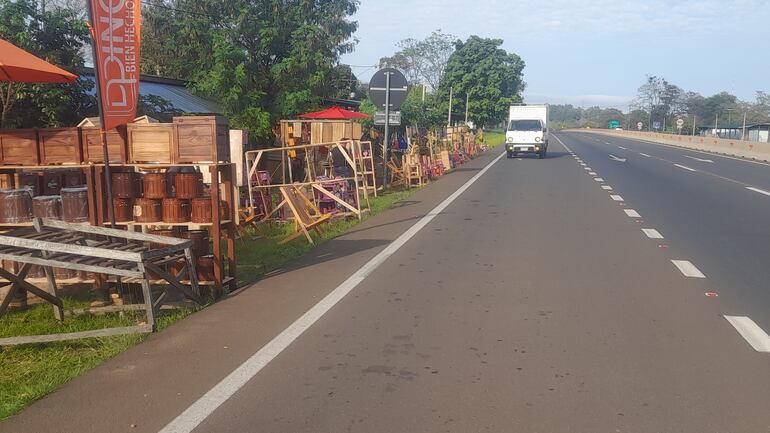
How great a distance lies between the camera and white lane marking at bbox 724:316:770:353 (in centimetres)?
→ 536

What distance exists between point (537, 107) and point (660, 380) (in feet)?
117

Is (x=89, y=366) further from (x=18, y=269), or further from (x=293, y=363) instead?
(x=18, y=269)

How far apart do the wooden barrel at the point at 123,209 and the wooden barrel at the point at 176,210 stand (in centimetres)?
42

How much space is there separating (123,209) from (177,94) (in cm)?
1596

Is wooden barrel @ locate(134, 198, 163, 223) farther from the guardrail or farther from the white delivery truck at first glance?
the guardrail

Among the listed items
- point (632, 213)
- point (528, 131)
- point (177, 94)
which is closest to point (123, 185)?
point (632, 213)

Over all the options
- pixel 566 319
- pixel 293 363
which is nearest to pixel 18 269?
pixel 293 363

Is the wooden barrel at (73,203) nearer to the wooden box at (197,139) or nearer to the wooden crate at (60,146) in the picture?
the wooden crate at (60,146)

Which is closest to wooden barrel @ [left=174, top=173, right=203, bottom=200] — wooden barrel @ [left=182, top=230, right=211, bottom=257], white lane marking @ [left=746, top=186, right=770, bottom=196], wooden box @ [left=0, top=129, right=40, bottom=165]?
wooden barrel @ [left=182, top=230, right=211, bottom=257]

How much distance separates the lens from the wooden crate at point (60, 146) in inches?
302

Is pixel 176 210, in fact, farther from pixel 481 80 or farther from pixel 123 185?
pixel 481 80

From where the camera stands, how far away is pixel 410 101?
3266 centimetres

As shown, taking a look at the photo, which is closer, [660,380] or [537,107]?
[660,380]

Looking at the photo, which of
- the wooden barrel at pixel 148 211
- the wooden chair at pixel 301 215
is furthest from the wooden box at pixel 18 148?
the wooden chair at pixel 301 215
